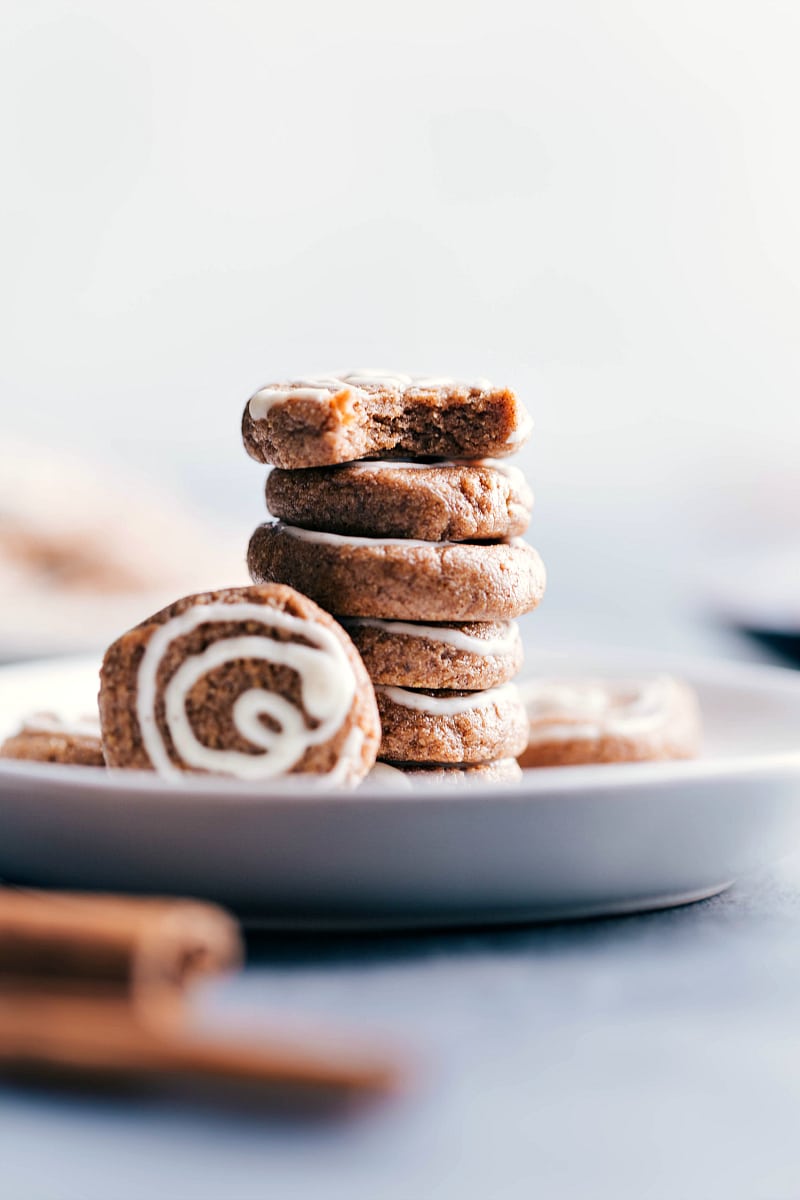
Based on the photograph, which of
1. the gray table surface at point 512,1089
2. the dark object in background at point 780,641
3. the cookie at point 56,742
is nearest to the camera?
the gray table surface at point 512,1089

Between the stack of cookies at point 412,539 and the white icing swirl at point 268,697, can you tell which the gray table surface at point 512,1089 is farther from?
the stack of cookies at point 412,539

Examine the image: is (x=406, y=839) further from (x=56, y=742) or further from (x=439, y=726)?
(x=56, y=742)

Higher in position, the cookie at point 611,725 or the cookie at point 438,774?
Answer: the cookie at point 611,725

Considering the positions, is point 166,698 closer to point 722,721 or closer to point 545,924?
point 545,924

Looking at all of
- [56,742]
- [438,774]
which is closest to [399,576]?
[438,774]

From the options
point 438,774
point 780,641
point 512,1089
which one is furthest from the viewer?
point 780,641

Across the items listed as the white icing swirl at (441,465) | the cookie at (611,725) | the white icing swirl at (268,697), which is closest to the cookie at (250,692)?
the white icing swirl at (268,697)
